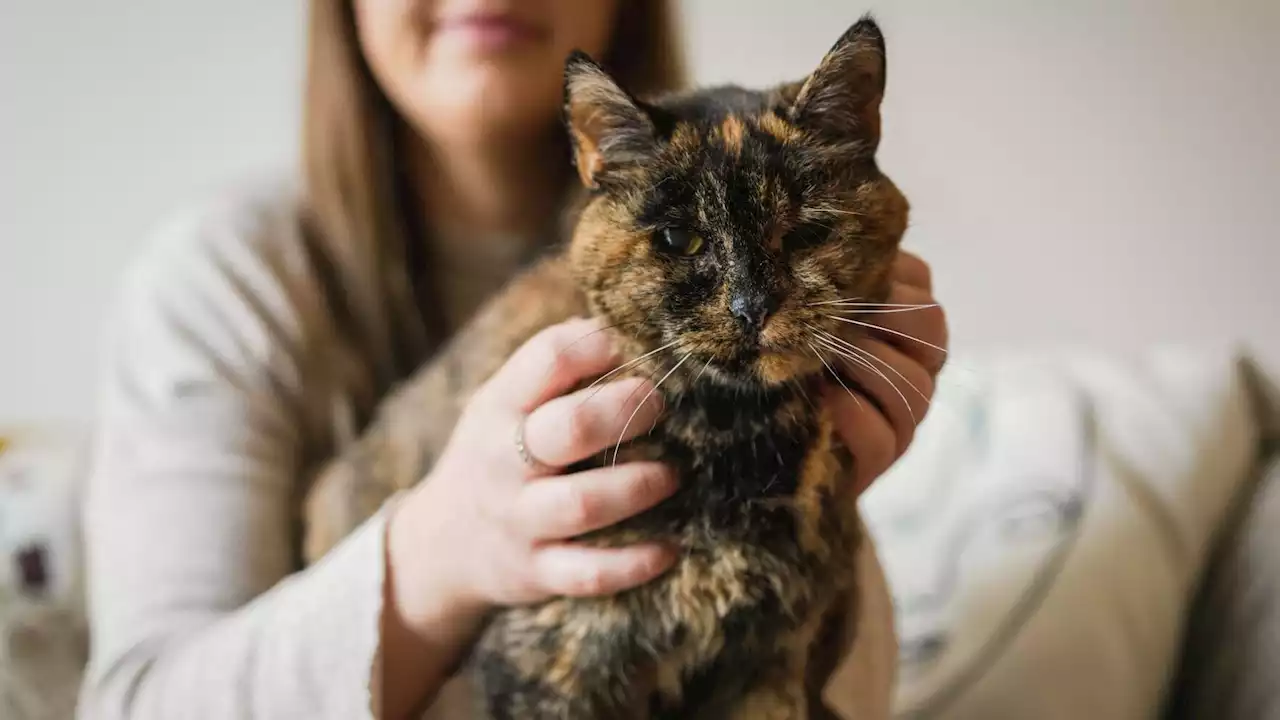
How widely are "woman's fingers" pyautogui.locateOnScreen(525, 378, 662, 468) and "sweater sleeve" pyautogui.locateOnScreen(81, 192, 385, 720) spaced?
0.62 ft

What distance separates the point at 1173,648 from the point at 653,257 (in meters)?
0.88

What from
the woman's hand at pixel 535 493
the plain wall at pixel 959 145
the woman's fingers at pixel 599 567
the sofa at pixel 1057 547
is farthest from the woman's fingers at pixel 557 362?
the sofa at pixel 1057 547

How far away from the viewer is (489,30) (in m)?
0.65

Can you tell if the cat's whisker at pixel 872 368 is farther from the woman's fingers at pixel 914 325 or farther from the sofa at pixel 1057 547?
the sofa at pixel 1057 547

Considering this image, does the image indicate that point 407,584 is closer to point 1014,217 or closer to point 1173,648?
point 1014,217

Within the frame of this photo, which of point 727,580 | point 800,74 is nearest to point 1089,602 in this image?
point 727,580

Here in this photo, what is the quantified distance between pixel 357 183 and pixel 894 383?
23.7 inches

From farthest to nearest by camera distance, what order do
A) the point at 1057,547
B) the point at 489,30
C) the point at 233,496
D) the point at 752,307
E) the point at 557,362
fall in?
the point at 1057,547
the point at 233,496
the point at 489,30
the point at 557,362
the point at 752,307

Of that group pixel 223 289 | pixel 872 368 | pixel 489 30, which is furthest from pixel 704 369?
pixel 223 289

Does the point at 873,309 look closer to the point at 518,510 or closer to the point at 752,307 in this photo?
the point at 752,307

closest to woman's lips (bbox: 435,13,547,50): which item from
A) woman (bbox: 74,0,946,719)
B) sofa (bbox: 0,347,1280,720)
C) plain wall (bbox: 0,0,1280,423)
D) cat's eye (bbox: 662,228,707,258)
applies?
woman (bbox: 74,0,946,719)

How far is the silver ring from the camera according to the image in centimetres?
54

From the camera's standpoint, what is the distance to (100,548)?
2.46 ft

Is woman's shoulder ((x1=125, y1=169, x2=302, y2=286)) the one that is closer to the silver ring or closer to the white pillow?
the silver ring
